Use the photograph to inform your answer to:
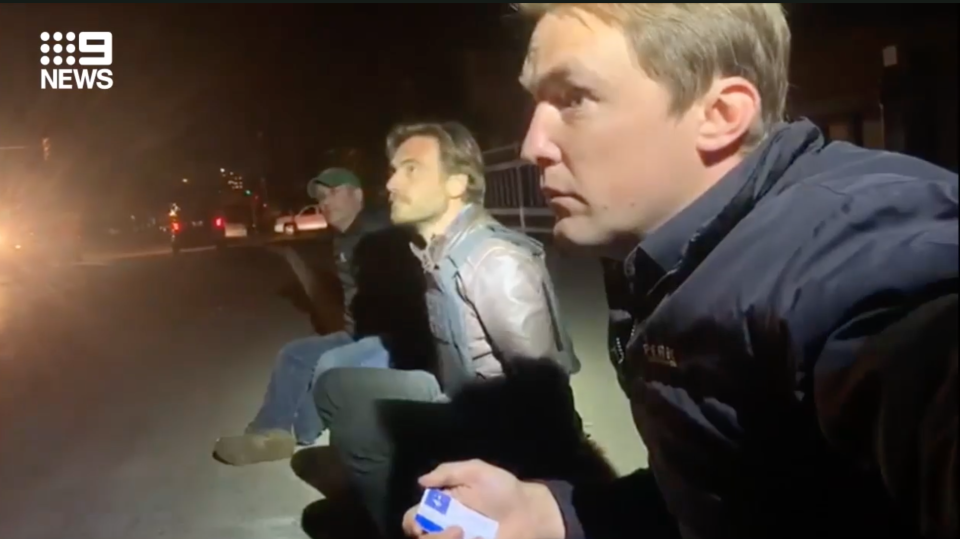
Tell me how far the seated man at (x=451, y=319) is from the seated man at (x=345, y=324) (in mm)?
Result: 29

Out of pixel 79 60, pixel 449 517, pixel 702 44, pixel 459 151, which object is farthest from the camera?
pixel 459 151

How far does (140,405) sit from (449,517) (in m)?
0.49

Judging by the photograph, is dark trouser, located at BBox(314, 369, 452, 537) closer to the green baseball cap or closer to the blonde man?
the green baseball cap

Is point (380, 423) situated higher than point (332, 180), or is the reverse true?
point (332, 180)

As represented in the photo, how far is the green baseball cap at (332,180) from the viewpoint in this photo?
2.96 feet

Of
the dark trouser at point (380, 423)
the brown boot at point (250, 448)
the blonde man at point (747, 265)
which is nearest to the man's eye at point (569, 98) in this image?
the blonde man at point (747, 265)

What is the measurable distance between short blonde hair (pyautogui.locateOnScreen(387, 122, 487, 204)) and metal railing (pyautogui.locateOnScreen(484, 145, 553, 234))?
0.01 meters

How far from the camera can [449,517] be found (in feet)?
2.05

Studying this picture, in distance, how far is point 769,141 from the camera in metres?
0.46

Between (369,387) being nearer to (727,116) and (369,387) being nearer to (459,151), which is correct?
(459,151)

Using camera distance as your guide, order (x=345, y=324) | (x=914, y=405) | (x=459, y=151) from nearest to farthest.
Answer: (x=914, y=405) < (x=459, y=151) < (x=345, y=324)

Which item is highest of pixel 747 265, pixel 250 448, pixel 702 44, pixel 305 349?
pixel 702 44

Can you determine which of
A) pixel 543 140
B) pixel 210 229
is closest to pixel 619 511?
pixel 543 140

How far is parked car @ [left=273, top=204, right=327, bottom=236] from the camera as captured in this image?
3.00 feet
